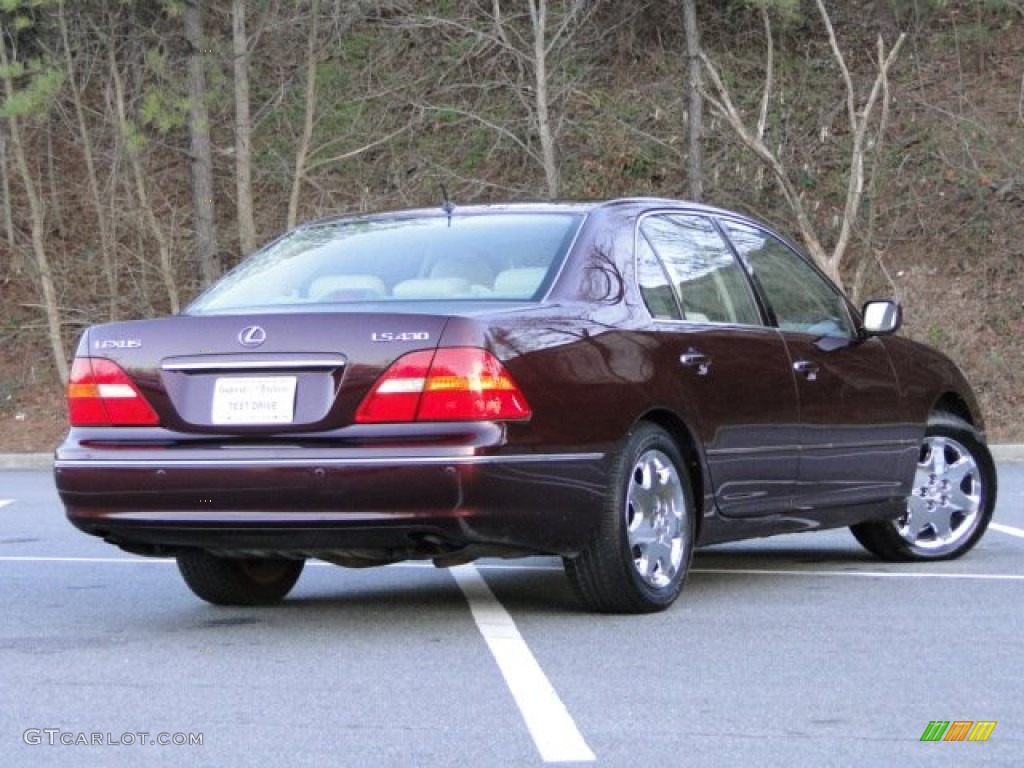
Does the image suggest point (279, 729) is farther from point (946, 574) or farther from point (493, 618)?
point (946, 574)

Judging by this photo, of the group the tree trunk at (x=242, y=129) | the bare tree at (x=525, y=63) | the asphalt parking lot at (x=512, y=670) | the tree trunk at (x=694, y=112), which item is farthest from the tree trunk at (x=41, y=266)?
the asphalt parking lot at (x=512, y=670)

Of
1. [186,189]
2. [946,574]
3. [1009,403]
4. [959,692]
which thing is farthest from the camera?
[186,189]

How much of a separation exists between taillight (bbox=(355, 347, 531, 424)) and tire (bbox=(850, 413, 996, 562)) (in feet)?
11.4

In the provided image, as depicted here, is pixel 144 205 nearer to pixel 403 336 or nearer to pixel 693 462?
pixel 693 462

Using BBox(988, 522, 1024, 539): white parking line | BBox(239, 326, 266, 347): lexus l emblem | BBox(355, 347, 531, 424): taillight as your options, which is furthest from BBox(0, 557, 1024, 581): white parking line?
BBox(355, 347, 531, 424): taillight

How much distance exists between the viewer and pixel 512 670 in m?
6.71

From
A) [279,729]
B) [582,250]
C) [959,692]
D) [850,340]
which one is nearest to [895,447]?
[850,340]

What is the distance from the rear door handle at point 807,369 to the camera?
916cm

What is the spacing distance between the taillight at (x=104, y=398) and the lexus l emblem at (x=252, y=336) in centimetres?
45

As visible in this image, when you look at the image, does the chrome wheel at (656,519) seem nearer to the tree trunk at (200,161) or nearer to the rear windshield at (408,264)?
the rear windshield at (408,264)

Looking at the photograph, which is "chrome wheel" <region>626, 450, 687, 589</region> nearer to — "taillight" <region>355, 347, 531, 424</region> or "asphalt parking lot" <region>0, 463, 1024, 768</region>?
"asphalt parking lot" <region>0, 463, 1024, 768</region>

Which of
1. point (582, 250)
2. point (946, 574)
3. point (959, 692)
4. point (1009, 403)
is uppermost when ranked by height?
point (582, 250)

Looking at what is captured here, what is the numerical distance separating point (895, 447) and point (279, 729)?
188 inches

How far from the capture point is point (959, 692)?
6.26 meters
